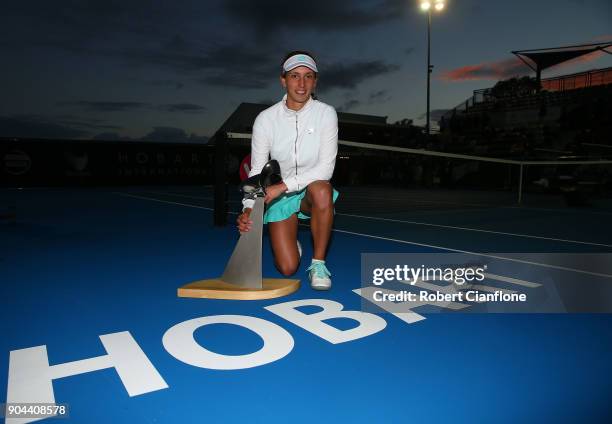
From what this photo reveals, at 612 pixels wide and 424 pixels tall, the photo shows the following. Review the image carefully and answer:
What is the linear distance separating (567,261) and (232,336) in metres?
3.40

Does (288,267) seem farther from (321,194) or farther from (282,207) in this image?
(321,194)

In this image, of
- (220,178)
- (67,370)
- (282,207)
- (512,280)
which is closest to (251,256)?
(282,207)

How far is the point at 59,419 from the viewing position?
154cm

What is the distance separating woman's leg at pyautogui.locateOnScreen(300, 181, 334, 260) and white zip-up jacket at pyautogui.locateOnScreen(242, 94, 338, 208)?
0.23ft

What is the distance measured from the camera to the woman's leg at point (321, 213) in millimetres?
3299

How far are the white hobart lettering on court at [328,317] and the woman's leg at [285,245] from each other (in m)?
0.60

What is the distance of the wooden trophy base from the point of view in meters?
2.85

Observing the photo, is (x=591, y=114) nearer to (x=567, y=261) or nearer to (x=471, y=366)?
(x=567, y=261)

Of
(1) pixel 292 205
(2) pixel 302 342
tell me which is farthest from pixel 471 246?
(2) pixel 302 342

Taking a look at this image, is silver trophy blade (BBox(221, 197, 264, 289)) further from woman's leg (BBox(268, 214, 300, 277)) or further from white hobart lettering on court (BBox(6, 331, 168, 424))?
white hobart lettering on court (BBox(6, 331, 168, 424))

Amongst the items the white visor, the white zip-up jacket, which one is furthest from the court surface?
the white visor

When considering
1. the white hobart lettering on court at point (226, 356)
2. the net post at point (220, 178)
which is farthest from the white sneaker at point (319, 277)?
the net post at point (220, 178)

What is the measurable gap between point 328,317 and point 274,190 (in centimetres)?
100

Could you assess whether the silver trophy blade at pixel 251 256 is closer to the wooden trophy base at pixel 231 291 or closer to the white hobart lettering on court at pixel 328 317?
the wooden trophy base at pixel 231 291
